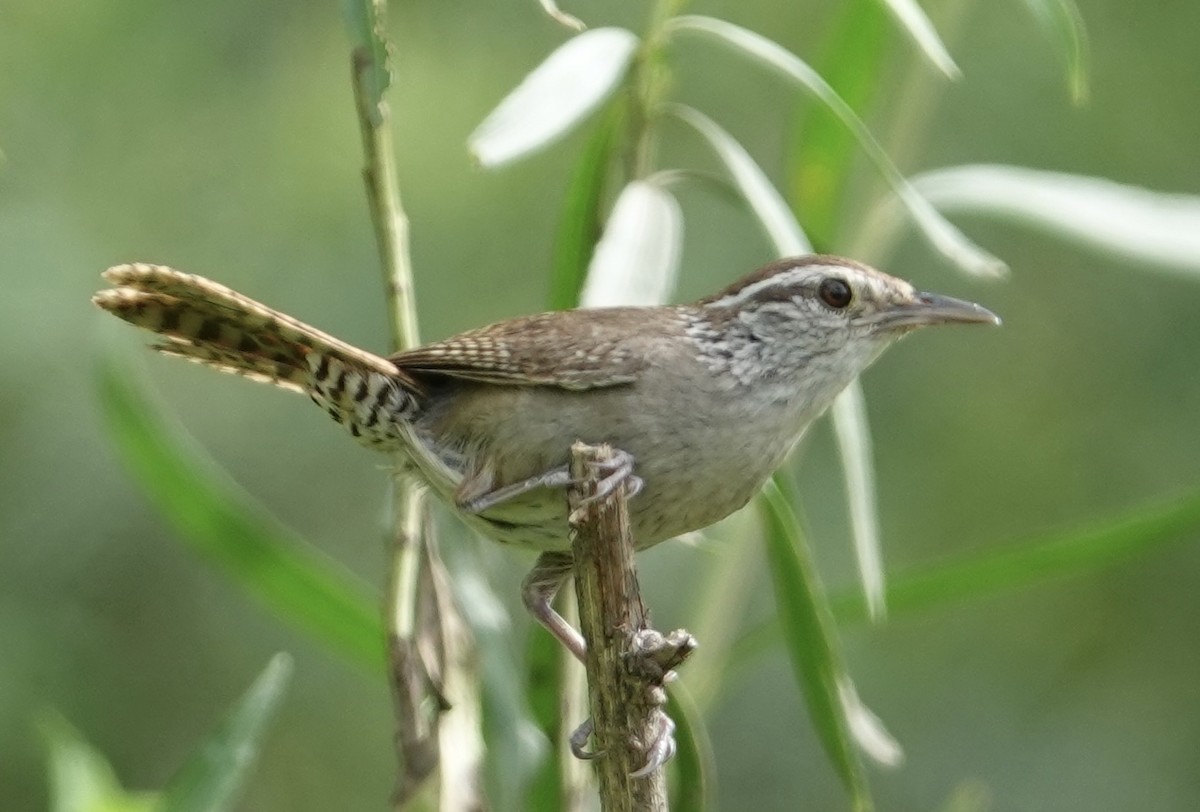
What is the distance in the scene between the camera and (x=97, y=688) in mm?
6488

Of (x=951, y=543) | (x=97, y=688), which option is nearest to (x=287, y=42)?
(x=97, y=688)

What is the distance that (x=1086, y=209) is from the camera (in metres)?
3.70

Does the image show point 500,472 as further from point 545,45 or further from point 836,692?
point 545,45

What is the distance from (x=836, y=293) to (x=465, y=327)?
10.7ft

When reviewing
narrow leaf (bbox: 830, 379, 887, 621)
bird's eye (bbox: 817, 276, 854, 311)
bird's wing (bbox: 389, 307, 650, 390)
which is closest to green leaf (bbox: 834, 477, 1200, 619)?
narrow leaf (bbox: 830, 379, 887, 621)

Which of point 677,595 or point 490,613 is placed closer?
point 490,613

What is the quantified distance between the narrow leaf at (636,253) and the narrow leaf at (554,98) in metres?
0.22

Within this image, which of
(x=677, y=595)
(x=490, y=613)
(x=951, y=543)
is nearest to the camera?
(x=490, y=613)

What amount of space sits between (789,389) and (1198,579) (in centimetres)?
446

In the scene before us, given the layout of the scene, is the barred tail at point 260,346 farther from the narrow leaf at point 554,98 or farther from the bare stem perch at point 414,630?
the narrow leaf at point 554,98

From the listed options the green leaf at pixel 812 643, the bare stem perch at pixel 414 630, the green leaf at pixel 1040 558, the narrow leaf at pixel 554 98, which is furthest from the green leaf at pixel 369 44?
the green leaf at pixel 1040 558

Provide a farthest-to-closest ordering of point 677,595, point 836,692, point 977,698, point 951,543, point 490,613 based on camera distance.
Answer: point 951,543 → point 977,698 → point 677,595 → point 490,613 → point 836,692

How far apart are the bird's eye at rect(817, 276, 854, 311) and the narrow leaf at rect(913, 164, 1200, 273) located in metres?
0.38

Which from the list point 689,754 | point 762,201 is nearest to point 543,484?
point 689,754
